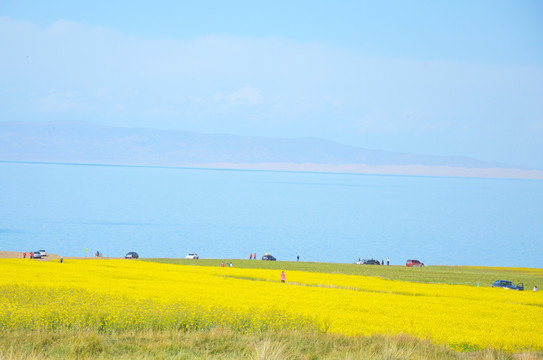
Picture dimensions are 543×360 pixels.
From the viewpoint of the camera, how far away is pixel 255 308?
24.1 m

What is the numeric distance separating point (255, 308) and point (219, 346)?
19.2ft

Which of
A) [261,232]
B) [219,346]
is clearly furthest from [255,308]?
[261,232]

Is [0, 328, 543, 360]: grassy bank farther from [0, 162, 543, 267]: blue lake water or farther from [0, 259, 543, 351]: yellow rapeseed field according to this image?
[0, 162, 543, 267]: blue lake water

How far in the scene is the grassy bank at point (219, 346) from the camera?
669 inches

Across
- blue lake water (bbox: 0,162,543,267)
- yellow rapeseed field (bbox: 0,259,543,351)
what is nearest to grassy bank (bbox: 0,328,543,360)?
yellow rapeseed field (bbox: 0,259,543,351)

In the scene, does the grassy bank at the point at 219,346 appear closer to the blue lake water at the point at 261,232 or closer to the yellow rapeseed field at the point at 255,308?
the yellow rapeseed field at the point at 255,308

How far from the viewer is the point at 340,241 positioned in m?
122

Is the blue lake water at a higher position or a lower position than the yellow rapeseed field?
higher

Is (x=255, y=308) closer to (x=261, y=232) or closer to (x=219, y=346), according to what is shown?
(x=219, y=346)

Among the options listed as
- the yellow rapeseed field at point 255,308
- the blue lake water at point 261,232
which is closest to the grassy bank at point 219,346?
the yellow rapeseed field at point 255,308

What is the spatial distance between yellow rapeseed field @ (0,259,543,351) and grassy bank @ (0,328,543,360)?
1.22m

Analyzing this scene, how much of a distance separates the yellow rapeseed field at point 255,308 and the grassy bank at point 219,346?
122 centimetres

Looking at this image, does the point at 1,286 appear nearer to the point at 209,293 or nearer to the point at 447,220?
the point at 209,293

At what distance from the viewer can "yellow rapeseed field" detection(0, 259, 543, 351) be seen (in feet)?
68.4
